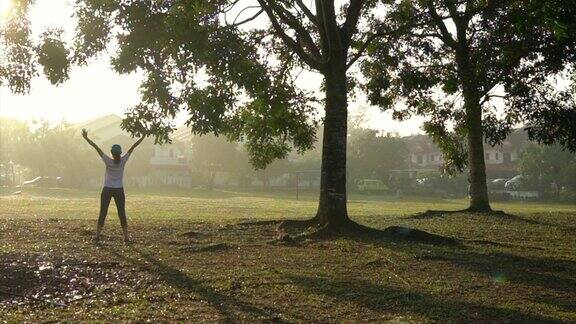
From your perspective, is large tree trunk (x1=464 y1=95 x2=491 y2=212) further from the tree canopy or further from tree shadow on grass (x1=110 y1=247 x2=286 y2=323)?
tree shadow on grass (x1=110 y1=247 x2=286 y2=323)

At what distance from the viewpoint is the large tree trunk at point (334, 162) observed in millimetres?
13821

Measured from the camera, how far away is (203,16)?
562 inches

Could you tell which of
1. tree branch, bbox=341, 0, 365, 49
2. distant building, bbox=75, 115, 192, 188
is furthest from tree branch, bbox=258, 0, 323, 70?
distant building, bbox=75, 115, 192, 188

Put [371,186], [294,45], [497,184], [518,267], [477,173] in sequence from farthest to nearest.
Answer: [497,184] < [371,186] < [477,173] < [294,45] < [518,267]

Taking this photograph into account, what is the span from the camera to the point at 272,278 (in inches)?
324

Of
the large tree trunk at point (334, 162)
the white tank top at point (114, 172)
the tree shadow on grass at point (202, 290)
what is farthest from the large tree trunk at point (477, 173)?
the tree shadow on grass at point (202, 290)

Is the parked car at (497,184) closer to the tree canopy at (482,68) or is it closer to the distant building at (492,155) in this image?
the distant building at (492,155)

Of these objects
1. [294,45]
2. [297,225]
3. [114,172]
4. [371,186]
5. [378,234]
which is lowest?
[378,234]

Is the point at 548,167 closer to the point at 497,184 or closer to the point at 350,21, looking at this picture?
the point at 497,184

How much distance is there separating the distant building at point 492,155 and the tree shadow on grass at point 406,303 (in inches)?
2328

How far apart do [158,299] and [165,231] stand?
709cm

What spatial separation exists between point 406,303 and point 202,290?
2.66m

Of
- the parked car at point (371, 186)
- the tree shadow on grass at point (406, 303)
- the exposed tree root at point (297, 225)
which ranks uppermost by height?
the parked car at point (371, 186)

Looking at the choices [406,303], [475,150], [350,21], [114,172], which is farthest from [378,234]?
[475,150]
